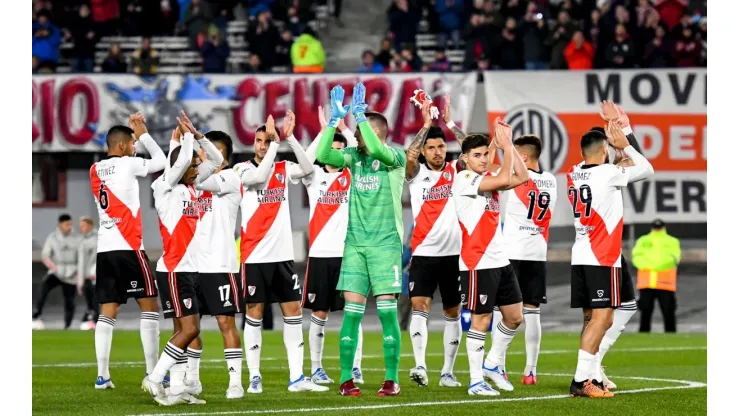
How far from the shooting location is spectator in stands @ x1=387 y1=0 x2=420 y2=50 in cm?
2781

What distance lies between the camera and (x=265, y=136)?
10828 millimetres

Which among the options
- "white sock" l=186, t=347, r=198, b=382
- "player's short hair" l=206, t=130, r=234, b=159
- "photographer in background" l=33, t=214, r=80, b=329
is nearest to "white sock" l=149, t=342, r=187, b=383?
"white sock" l=186, t=347, r=198, b=382

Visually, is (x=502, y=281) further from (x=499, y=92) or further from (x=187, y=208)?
(x=499, y=92)

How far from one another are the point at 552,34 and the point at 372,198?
55.5 ft

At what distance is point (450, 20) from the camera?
2866cm

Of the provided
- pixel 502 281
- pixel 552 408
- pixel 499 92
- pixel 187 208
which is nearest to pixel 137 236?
pixel 187 208

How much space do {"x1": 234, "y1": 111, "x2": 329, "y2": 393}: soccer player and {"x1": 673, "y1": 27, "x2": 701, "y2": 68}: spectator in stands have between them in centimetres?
1599

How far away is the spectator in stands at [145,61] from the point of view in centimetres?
2647

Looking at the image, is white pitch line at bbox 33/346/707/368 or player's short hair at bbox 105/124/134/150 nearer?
player's short hair at bbox 105/124/134/150

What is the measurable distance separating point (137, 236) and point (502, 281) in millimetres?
3486

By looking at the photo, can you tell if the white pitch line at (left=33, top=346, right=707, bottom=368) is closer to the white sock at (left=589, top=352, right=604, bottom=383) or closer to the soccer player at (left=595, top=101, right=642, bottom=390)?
the soccer player at (left=595, top=101, right=642, bottom=390)

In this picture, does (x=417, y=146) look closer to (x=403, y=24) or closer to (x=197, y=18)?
(x=403, y=24)

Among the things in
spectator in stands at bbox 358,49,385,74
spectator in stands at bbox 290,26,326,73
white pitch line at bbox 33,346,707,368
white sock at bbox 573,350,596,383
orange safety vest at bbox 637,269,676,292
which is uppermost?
spectator in stands at bbox 290,26,326,73
